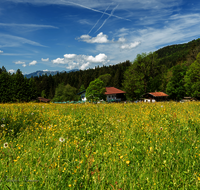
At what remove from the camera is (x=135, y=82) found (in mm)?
49250

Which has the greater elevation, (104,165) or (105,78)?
(105,78)

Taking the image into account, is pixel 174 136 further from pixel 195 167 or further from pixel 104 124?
pixel 104 124

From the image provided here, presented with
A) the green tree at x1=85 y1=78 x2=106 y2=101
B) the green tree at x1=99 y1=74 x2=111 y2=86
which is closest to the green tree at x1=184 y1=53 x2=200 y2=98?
Result: the green tree at x1=85 y1=78 x2=106 y2=101

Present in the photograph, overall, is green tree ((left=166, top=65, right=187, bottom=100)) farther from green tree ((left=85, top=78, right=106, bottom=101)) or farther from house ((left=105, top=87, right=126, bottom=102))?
green tree ((left=85, top=78, right=106, bottom=101))

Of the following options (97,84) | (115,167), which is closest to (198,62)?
(97,84)

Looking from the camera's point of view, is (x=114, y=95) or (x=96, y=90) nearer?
(x=96, y=90)

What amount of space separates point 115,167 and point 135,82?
1900 inches

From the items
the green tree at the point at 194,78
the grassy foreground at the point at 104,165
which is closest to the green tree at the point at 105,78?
the green tree at the point at 194,78

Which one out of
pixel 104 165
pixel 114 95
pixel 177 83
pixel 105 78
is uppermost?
pixel 105 78

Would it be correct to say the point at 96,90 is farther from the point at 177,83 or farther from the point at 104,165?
the point at 104,165

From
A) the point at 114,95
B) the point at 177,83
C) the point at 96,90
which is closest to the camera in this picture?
the point at 96,90

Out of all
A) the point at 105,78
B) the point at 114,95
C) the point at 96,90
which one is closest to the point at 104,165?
the point at 96,90

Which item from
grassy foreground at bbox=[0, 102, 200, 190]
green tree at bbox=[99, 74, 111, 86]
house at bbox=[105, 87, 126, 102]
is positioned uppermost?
green tree at bbox=[99, 74, 111, 86]

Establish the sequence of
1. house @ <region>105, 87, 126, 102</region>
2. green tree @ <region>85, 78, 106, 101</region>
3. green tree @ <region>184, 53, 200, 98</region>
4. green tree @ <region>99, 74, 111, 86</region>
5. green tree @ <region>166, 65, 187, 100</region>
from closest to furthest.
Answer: green tree @ <region>184, 53, 200, 98</region>, green tree @ <region>85, 78, 106, 101</region>, green tree @ <region>166, 65, 187, 100</region>, house @ <region>105, 87, 126, 102</region>, green tree @ <region>99, 74, 111, 86</region>
